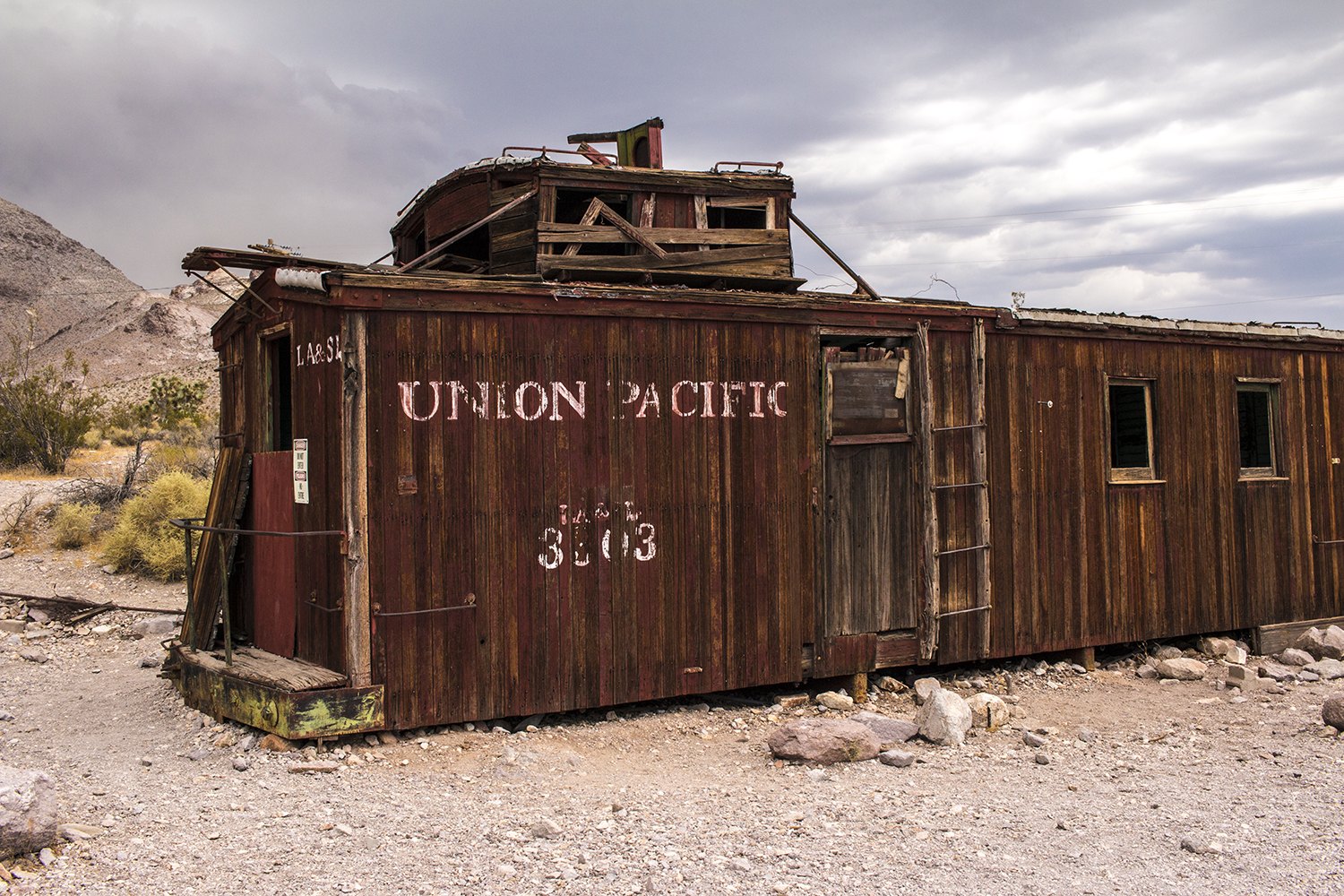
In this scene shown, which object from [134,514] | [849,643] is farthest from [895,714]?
[134,514]

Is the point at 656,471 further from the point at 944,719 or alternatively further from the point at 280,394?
the point at 280,394

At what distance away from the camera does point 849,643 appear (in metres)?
7.95

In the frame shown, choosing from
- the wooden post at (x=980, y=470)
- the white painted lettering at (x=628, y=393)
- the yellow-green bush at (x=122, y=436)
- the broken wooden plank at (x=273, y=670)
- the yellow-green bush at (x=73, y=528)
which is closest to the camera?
the broken wooden plank at (x=273, y=670)

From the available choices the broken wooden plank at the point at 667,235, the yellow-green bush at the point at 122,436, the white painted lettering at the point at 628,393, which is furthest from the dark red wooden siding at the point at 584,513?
the yellow-green bush at the point at 122,436

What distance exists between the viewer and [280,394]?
8188mm

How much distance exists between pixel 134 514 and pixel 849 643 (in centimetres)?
1045

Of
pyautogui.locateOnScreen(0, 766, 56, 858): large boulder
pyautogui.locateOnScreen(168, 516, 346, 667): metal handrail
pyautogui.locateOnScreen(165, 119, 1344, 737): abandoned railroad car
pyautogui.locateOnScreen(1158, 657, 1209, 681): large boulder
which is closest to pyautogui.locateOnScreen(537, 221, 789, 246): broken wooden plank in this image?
pyautogui.locateOnScreen(165, 119, 1344, 737): abandoned railroad car

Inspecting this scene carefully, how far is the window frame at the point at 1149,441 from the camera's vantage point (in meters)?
9.38

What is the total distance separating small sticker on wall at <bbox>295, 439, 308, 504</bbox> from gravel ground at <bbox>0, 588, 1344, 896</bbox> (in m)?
1.75

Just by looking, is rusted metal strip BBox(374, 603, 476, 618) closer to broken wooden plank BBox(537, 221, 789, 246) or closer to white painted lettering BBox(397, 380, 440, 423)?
white painted lettering BBox(397, 380, 440, 423)

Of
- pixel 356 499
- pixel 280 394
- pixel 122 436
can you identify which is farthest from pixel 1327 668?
pixel 122 436

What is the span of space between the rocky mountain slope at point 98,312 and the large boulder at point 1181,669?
4166 cm

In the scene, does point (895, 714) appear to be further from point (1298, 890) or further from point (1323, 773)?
point (1298, 890)

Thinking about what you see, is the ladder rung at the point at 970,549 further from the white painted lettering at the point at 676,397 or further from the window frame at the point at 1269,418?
the window frame at the point at 1269,418
